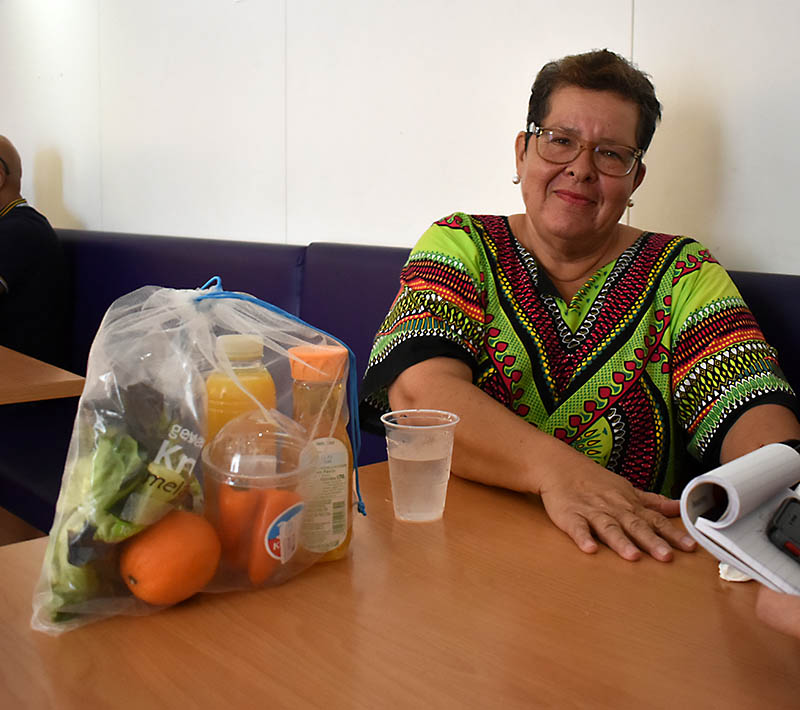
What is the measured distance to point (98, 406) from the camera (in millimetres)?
706

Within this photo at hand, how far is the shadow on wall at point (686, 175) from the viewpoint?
5.48 ft

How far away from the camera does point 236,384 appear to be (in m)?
0.74

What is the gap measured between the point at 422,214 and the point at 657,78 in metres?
0.70

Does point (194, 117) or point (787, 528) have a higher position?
point (194, 117)

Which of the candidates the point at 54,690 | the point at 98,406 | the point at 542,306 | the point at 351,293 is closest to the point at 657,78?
the point at 542,306

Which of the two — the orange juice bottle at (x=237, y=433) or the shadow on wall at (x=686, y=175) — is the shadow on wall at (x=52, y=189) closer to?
the shadow on wall at (x=686, y=175)

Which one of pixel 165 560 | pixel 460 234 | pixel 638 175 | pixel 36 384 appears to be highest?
pixel 638 175

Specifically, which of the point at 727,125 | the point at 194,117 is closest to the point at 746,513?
the point at 727,125

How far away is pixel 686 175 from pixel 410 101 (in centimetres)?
79

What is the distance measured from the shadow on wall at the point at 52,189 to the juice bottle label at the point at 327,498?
3385mm

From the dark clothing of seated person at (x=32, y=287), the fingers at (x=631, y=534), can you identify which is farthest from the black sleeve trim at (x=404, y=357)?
the dark clothing of seated person at (x=32, y=287)

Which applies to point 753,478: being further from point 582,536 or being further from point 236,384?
point 236,384

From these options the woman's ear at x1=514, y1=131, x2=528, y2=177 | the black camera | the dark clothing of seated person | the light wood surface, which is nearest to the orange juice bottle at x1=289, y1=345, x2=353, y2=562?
the black camera

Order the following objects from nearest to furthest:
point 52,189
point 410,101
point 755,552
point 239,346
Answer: point 755,552 → point 239,346 → point 410,101 → point 52,189
